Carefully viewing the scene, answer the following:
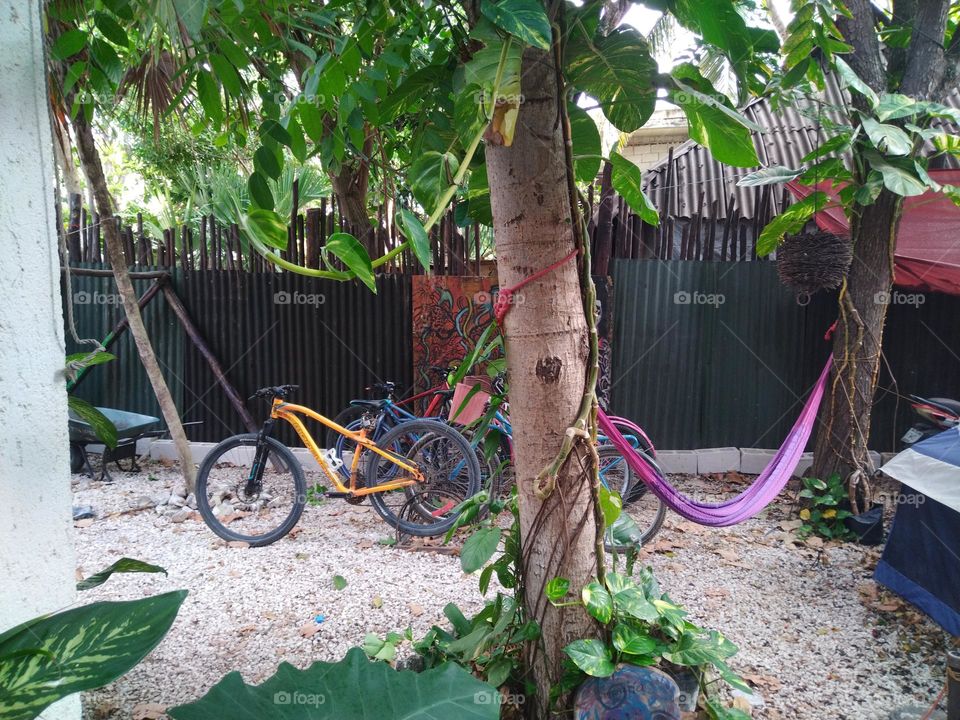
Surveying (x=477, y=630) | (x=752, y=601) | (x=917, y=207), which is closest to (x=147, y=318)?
(x=477, y=630)

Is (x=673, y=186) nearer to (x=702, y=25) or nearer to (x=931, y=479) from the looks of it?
(x=931, y=479)

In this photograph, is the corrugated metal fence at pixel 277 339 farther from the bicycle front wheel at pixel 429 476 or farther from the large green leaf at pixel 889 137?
the large green leaf at pixel 889 137

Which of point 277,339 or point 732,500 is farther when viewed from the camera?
point 277,339

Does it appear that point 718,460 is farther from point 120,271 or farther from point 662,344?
point 120,271

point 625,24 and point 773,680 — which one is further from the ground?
point 625,24

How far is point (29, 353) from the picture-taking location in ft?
5.33

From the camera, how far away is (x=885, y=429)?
5242 millimetres

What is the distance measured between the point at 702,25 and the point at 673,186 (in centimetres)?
423

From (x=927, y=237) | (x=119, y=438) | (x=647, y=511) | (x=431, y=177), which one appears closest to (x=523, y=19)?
(x=431, y=177)

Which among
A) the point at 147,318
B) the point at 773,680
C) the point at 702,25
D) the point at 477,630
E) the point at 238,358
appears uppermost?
the point at 702,25

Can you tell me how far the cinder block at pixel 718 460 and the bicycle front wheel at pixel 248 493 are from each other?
3.22 meters

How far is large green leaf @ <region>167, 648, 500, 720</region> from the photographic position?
1.23m

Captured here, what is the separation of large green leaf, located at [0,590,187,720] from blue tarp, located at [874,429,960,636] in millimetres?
2923

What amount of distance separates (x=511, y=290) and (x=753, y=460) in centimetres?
425
